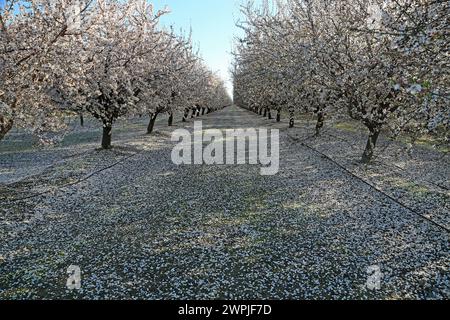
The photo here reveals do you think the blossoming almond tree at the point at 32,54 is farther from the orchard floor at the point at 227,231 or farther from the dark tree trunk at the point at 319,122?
the dark tree trunk at the point at 319,122

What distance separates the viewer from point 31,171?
21.0m

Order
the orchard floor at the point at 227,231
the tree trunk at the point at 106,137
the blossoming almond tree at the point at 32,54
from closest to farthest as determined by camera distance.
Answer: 1. the orchard floor at the point at 227,231
2. the blossoming almond tree at the point at 32,54
3. the tree trunk at the point at 106,137

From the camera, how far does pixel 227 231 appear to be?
11773 mm

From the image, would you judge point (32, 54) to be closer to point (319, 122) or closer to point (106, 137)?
point (106, 137)

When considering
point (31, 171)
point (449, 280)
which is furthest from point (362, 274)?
point (31, 171)

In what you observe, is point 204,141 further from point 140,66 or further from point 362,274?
point 362,274

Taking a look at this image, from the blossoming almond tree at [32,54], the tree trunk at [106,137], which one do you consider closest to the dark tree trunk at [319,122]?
the tree trunk at [106,137]

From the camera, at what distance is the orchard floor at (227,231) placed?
8469 millimetres

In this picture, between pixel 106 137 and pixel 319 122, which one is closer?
pixel 106 137

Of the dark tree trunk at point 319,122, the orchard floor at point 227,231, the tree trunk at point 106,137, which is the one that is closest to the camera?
the orchard floor at point 227,231

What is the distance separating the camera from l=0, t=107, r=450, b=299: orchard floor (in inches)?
333

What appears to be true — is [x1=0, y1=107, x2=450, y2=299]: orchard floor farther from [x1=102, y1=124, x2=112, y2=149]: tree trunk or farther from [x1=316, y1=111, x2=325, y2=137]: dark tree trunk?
[x1=316, y1=111, x2=325, y2=137]: dark tree trunk

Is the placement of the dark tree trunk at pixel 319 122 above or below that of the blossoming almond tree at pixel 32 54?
below

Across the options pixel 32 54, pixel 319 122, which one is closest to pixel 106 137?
pixel 32 54
